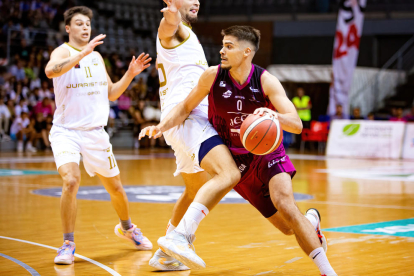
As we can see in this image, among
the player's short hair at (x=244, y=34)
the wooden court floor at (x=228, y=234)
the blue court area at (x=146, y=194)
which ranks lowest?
the blue court area at (x=146, y=194)

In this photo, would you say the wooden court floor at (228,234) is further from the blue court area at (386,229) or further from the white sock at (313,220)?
the white sock at (313,220)

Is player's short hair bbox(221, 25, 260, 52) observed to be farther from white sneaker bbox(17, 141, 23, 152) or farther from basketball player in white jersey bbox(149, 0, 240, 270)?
white sneaker bbox(17, 141, 23, 152)

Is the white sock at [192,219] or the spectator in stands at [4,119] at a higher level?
the white sock at [192,219]

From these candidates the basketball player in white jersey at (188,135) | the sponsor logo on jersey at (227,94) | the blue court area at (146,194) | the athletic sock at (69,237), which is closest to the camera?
the basketball player in white jersey at (188,135)

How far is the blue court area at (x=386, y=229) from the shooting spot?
20.3 ft

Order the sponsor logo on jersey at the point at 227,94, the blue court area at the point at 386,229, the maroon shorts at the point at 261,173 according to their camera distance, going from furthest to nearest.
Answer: the blue court area at the point at 386,229 < the sponsor logo on jersey at the point at 227,94 < the maroon shorts at the point at 261,173

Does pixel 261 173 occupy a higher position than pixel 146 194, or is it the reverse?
pixel 261 173

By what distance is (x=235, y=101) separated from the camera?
4520mm

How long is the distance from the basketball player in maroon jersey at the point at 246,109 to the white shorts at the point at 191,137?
0.10 m

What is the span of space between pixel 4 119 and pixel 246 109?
15033 mm

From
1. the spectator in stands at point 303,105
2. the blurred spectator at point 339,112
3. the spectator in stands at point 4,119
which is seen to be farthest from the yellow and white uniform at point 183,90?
the spectator in stands at point 303,105

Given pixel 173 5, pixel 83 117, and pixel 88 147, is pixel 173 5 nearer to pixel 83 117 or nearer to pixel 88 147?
pixel 83 117

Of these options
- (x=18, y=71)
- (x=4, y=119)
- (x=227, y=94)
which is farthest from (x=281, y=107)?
(x=18, y=71)

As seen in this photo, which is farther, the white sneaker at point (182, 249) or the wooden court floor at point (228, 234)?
the wooden court floor at point (228, 234)
